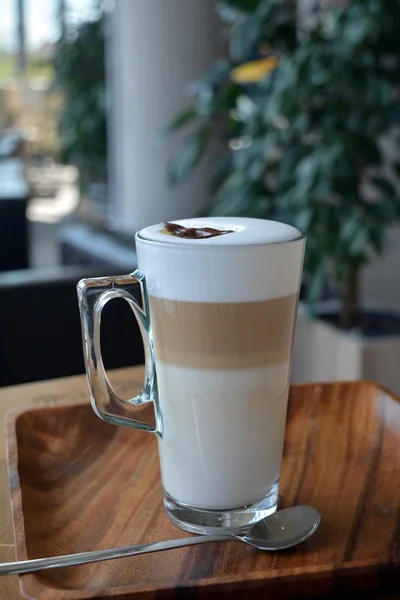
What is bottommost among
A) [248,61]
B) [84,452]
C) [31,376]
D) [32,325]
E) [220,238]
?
[31,376]

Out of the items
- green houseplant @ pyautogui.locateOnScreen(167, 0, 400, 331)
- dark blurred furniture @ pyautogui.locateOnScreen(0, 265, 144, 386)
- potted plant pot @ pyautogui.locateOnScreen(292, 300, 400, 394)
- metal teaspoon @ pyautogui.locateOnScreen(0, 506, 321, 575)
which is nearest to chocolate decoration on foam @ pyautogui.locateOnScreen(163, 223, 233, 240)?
metal teaspoon @ pyautogui.locateOnScreen(0, 506, 321, 575)

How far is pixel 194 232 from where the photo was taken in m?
0.59

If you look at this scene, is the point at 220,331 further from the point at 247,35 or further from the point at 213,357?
the point at 247,35

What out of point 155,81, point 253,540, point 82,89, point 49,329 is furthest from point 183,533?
point 82,89

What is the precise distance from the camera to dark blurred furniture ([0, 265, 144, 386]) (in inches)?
66.9

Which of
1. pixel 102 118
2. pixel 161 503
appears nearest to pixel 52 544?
pixel 161 503

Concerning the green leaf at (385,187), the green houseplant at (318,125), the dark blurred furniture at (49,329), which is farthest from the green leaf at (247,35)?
the dark blurred furniture at (49,329)

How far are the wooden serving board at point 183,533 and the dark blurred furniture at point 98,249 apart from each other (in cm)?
95

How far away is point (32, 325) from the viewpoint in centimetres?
172

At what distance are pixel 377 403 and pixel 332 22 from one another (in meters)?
1.24

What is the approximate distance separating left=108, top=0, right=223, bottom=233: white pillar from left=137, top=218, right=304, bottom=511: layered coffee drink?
2.27 m

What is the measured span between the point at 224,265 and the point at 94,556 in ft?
0.75

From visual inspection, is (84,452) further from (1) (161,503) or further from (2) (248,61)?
(2) (248,61)

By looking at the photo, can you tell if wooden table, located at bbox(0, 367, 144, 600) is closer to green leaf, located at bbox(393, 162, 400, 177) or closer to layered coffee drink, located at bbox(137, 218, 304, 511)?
layered coffee drink, located at bbox(137, 218, 304, 511)
